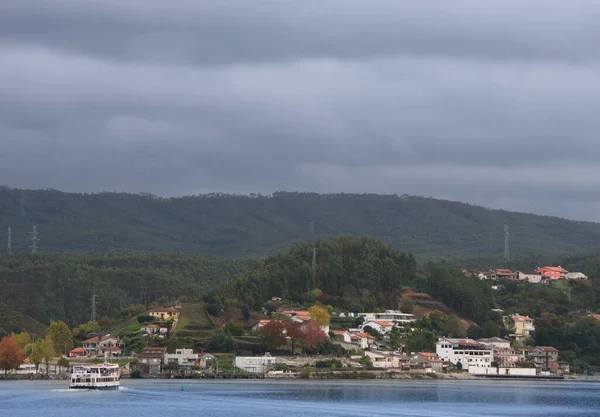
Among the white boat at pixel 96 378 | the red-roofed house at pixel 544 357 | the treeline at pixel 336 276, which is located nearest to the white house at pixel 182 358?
the white boat at pixel 96 378

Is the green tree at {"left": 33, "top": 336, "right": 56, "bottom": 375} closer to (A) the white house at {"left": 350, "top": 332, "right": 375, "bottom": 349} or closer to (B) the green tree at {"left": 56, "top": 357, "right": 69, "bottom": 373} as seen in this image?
(B) the green tree at {"left": 56, "top": 357, "right": 69, "bottom": 373}

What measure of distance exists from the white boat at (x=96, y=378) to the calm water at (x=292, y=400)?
151cm

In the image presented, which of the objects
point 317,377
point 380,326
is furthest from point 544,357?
point 317,377

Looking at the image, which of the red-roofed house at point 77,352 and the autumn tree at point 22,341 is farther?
the autumn tree at point 22,341

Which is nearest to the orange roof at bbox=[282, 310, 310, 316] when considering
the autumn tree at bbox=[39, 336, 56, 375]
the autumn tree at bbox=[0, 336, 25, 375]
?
the autumn tree at bbox=[39, 336, 56, 375]

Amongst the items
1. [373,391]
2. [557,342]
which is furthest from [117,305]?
[373,391]

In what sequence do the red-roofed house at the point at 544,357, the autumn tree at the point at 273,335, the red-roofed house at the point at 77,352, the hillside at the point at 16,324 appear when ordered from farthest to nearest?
the hillside at the point at 16,324
the red-roofed house at the point at 544,357
the red-roofed house at the point at 77,352
the autumn tree at the point at 273,335

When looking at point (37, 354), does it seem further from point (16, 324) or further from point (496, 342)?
point (496, 342)

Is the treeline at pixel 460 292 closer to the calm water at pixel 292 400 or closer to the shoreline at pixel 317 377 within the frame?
the shoreline at pixel 317 377

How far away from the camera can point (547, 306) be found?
172 metres

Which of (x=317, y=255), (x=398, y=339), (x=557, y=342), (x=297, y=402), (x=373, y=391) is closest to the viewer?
(x=297, y=402)

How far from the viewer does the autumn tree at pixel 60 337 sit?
13575 centimetres

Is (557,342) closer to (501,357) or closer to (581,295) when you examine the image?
(501,357)

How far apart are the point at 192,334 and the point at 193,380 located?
564 inches
